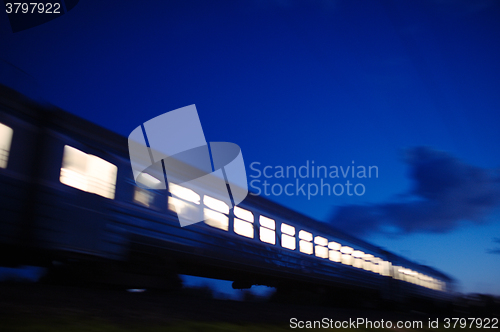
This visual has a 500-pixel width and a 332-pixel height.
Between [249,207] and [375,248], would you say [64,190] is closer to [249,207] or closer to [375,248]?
[249,207]

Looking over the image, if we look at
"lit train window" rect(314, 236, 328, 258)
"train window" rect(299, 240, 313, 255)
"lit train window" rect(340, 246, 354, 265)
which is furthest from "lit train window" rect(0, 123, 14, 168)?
"lit train window" rect(340, 246, 354, 265)

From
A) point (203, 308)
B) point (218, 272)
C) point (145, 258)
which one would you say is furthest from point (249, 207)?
point (203, 308)

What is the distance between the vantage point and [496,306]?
534 inches

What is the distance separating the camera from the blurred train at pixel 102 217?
436 cm

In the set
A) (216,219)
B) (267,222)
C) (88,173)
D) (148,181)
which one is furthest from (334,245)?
(88,173)

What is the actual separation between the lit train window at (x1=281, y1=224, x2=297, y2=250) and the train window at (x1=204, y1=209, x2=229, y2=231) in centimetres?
190

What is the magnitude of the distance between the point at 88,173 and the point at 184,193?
1.54 meters

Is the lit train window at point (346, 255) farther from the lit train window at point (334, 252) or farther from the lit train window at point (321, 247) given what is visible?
the lit train window at point (321, 247)

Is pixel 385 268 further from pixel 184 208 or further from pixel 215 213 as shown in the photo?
pixel 184 208

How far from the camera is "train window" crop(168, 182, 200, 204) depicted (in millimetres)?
5906

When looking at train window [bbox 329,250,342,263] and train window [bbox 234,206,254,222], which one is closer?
train window [bbox 234,206,254,222]

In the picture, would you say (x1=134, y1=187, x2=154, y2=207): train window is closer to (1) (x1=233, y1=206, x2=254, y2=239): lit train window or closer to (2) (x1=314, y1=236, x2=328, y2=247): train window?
(1) (x1=233, y1=206, x2=254, y2=239): lit train window

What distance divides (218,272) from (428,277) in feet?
40.8

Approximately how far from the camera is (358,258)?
36.9 ft
